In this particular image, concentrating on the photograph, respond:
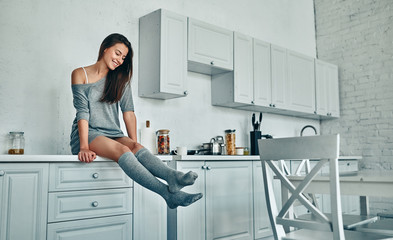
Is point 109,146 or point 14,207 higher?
point 109,146

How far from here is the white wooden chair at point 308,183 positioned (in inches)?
65.0

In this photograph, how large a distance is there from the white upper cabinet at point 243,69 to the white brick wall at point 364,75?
6.07ft

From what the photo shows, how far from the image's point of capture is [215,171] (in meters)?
3.00

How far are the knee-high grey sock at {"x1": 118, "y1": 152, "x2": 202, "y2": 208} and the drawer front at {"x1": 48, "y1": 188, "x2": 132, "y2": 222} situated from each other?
242 millimetres

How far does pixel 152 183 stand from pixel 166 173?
104mm

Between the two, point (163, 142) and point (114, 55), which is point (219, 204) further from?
point (114, 55)

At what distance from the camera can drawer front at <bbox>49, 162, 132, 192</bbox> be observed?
2.13 meters

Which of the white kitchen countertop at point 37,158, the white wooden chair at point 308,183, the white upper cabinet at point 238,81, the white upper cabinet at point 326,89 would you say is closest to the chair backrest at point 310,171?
the white wooden chair at point 308,183

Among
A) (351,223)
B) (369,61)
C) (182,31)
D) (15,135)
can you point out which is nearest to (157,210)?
(15,135)

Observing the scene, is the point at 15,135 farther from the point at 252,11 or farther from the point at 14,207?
the point at 252,11

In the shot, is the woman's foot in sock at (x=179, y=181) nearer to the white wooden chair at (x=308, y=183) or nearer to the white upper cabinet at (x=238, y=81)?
the white wooden chair at (x=308, y=183)

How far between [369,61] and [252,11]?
5.58 ft

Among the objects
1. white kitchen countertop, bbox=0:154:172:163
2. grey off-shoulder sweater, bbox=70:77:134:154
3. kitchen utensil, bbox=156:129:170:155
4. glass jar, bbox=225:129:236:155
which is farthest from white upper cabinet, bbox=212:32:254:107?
white kitchen countertop, bbox=0:154:172:163

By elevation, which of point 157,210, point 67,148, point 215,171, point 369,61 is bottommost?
point 157,210
